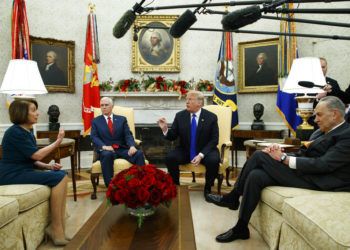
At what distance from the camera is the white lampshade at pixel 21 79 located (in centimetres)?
384

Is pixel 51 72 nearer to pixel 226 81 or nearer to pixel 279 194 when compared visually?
pixel 226 81

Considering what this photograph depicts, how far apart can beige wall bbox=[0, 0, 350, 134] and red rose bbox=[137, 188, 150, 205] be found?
530 centimetres

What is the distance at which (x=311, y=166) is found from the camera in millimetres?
2707

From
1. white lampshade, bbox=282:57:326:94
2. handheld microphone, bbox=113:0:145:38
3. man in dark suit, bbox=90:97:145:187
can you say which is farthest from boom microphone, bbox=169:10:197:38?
man in dark suit, bbox=90:97:145:187

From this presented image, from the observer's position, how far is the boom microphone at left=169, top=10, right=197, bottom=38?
1411 mm

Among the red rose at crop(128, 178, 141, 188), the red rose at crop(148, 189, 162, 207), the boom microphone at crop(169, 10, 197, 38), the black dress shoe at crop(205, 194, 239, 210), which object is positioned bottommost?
the black dress shoe at crop(205, 194, 239, 210)

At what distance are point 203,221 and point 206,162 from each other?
99 cm

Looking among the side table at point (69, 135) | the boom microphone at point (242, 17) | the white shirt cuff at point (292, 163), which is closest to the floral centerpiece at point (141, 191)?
the white shirt cuff at point (292, 163)

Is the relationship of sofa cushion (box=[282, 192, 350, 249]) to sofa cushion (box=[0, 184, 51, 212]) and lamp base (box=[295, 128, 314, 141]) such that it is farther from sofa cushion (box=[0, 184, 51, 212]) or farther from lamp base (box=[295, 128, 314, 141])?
sofa cushion (box=[0, 184, 51, 212])

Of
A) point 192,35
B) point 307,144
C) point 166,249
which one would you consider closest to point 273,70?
point 192,35

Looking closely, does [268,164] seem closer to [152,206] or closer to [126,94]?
[152,206]

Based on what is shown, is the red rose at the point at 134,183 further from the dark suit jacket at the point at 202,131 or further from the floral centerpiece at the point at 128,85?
the floral centerpiece at the point at 128,85

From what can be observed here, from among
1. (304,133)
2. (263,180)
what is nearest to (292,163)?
(263,180)

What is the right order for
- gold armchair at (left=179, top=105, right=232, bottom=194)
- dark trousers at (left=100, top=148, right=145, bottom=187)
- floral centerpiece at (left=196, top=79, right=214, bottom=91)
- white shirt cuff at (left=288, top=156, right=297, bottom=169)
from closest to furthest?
white shirt cuff at (left=288, top=156, right=297, bottom=169) → dark trousers at (left=100, top=148, right=145, bottom=187) → gold armchair at (left=179, top=105, right=232, bottom=194) → floral centerpiece at (left=196, top=79, right=214, bottom=91)
